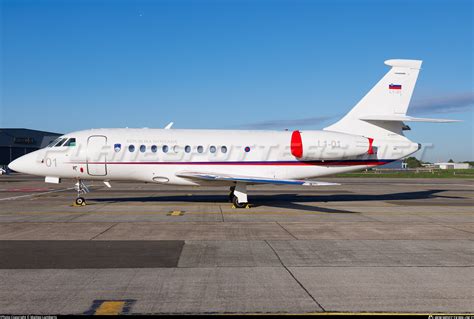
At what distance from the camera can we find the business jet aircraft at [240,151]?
1892cm

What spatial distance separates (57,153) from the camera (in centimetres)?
1902

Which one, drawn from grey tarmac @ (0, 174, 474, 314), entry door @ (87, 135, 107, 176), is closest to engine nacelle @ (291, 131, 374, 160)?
grey tarmac @ (0, 174, 474, 314)

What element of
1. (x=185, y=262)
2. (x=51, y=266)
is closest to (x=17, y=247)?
(x=51, y=266)

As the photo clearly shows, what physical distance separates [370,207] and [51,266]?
15018mm

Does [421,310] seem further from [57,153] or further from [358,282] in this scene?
[57,153]

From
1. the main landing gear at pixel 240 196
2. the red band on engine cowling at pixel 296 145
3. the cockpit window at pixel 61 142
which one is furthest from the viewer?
the red band on engine cowling at pixel 296 145

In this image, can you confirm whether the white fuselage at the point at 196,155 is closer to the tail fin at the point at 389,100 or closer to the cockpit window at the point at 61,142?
the cockpit window at the point at 61,142

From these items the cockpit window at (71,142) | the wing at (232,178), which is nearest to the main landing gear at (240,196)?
the wing at (232,178)

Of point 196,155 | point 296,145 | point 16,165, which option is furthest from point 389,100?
point 16,165

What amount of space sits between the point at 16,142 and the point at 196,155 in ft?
269

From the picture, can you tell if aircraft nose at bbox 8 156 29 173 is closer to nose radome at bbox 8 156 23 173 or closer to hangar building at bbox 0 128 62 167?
nose radome at bbox 8 156 23 173

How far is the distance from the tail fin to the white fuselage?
0.54m

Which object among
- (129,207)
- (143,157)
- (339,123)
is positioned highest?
(339,123)

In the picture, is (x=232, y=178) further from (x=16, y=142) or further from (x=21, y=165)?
(x=16, y=142)
